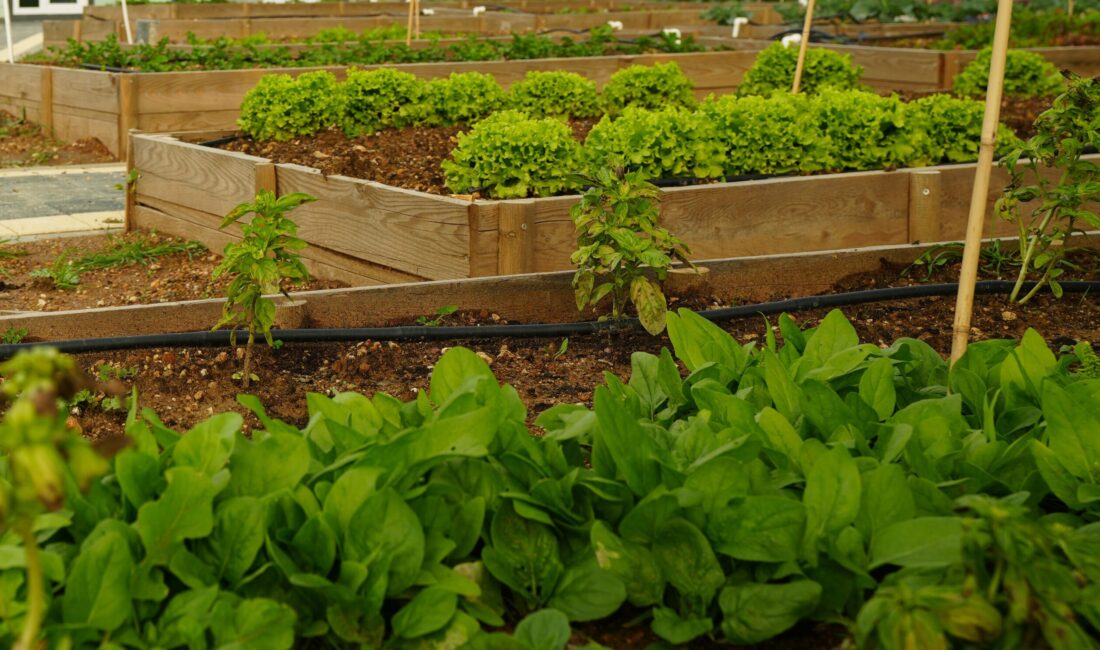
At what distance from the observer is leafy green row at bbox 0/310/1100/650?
1936 mm

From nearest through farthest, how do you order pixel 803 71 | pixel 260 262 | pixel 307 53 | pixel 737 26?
pixel 260 262 < pixel 803 71 < pixel 307 53 < pixel 737 26

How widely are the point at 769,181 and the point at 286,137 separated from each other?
310cm

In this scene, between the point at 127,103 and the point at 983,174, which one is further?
the point at 127,103

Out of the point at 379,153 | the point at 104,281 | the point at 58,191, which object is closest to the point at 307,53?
the point at 58,191

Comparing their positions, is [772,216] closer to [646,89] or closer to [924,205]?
[924,205]

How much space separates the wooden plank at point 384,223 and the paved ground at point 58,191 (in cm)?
264

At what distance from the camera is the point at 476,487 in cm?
233

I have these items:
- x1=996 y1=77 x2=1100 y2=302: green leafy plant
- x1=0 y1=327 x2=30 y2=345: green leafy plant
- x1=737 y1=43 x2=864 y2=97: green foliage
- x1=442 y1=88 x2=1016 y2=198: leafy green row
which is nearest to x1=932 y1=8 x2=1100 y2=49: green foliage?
x1=737 y1=43 x2=864 y2=97: green foliage

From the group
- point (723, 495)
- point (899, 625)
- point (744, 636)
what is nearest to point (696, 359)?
point (723, 495)

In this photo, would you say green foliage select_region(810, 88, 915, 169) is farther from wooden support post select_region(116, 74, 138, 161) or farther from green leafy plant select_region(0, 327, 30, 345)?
wooden support post select_region(116, 74, 138, 161)

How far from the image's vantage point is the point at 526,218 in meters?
5.31

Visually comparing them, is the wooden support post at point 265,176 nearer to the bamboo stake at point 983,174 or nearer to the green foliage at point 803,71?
the bamboo stake at point 983,174

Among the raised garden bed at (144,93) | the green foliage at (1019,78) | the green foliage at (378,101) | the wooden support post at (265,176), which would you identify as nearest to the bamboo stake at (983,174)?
the wooden support post at (265,176)

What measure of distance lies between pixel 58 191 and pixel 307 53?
3464 mm
